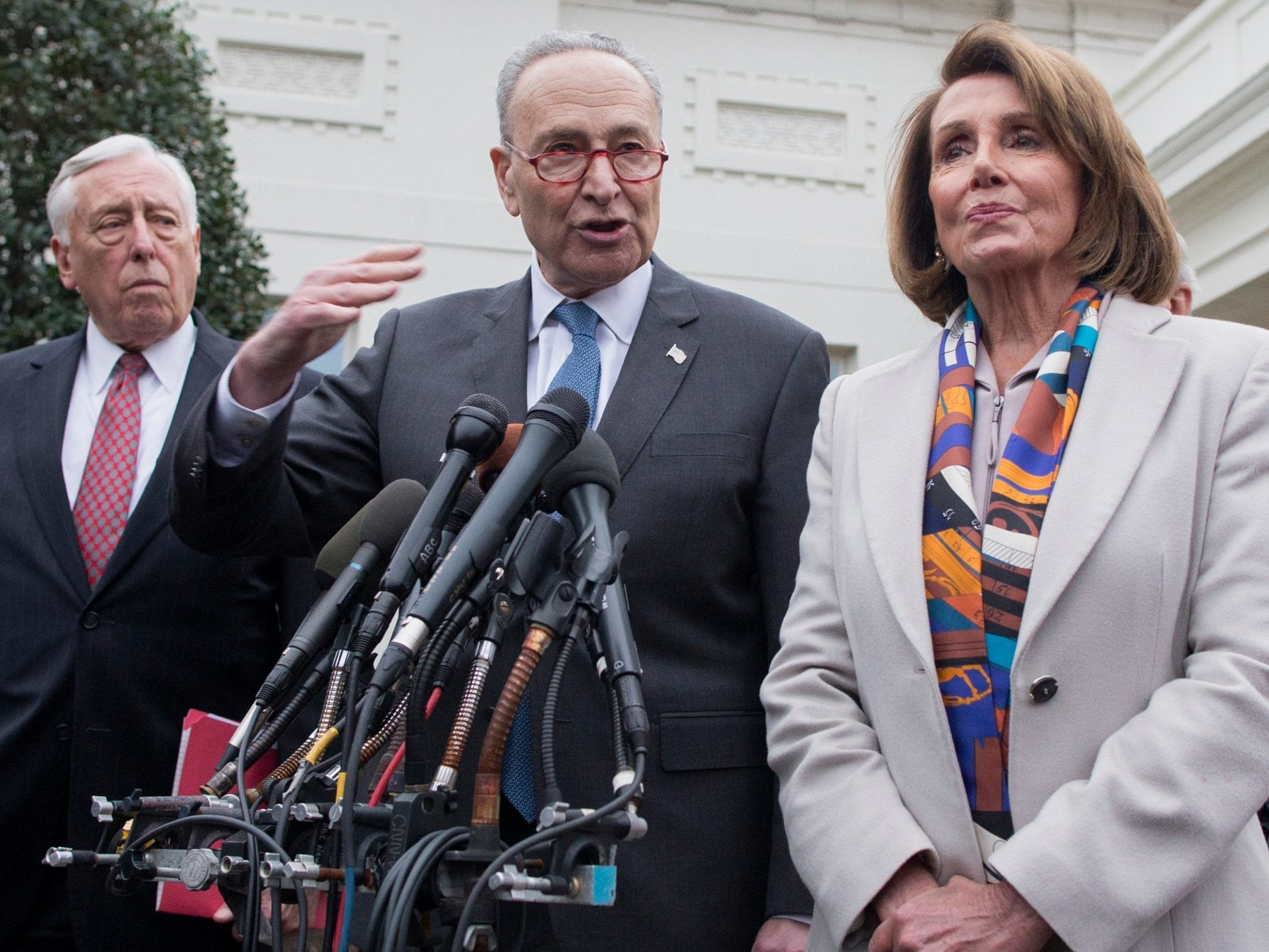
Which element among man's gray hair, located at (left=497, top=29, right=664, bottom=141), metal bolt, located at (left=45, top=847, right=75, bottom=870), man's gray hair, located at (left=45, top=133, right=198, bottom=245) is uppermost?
man's gray hair, located at (left=497, top=29, right=664, bottom=141)

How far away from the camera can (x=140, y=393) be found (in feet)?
11.2

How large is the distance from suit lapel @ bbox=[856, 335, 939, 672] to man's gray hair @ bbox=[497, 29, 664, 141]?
29.7 inches

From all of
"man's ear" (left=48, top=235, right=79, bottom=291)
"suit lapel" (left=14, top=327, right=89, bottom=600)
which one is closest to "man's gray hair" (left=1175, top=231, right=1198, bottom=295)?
"suit lapel" (left=14, top=327, right=89, bottom=600)

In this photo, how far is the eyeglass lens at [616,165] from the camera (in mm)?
2627

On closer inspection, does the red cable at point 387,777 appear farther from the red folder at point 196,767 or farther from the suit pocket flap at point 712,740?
the red folder at point 196,767

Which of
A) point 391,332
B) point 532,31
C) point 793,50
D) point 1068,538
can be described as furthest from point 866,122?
point 1068,538

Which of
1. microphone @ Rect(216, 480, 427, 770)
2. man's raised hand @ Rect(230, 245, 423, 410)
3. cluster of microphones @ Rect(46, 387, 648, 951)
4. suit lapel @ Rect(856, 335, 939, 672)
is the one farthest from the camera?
suit lapel @ Rect(856, 335, 939, 672)

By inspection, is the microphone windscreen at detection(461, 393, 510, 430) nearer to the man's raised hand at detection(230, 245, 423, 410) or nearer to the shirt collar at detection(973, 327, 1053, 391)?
the man's raised hand at detection(230, 245, 423, 410)

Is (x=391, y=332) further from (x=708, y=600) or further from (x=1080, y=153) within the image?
(x=1080, y=153)

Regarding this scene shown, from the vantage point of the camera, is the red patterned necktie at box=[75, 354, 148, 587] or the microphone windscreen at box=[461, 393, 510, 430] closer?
the microphone windscreen at box=[461, 393, 510, 430]

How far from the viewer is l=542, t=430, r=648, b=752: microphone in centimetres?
160

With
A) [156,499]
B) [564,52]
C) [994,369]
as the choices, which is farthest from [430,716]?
[156,499]

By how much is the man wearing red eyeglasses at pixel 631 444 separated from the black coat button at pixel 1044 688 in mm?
639

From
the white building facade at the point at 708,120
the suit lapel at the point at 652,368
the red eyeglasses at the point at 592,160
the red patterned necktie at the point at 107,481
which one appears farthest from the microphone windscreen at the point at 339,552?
the white building facade at the point at 708,120
